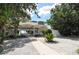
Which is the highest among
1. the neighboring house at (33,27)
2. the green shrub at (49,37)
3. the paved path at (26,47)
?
the neighboring house at (33,27)

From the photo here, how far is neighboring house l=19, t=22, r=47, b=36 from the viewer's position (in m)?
5.65

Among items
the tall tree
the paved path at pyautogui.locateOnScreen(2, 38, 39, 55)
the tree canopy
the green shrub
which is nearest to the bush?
the green shrub

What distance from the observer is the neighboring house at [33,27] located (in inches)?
222

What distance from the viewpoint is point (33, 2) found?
5.60m

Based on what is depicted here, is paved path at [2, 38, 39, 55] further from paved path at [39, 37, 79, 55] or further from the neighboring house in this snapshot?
paved path at [39, 37, 79, 55]

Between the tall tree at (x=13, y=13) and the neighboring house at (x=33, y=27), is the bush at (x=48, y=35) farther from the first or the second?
the tall tree at (x=13, y=13)

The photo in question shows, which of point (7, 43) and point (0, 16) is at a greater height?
point (0, 16)

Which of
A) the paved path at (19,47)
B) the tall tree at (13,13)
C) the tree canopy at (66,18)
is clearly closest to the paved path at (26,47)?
the paved path at (19,47)

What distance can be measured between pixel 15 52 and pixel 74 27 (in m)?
1.24

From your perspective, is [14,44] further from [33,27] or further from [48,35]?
[48,35]

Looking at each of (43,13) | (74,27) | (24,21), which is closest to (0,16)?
(24,21)

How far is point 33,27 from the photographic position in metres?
5.70
